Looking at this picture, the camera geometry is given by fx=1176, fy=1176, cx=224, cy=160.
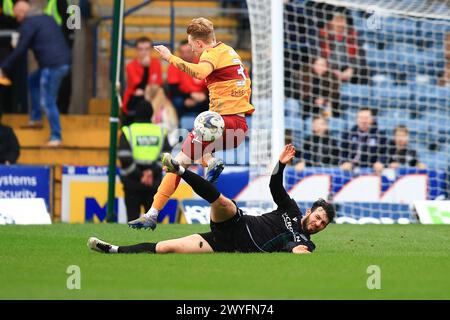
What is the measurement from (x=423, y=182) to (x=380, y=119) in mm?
2636

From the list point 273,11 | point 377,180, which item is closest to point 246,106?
point 273,11

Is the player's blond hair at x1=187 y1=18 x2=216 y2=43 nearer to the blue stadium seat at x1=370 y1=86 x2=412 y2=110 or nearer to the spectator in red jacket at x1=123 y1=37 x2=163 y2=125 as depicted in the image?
the spectator in red jacket at x1=123 y1=37 x2=163 y2=125

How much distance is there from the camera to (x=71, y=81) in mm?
23734

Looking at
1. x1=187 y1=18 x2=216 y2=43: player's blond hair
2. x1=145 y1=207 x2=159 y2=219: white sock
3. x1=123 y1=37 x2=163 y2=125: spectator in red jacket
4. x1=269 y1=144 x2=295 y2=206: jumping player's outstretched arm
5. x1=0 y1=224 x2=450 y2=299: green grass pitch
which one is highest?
x1=187 y1=18 x2=216 y2=43: player's blond hair

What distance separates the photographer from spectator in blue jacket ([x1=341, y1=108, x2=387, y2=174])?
20312 millimetres

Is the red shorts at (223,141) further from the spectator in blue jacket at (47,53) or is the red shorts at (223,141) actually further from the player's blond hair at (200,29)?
the spectator in blue jacket at (47,53)

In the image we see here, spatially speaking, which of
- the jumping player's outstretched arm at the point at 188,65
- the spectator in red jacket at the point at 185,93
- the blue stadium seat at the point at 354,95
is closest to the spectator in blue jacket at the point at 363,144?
the blue stadium seat at the point at 354,95

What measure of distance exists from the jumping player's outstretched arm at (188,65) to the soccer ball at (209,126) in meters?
0.45

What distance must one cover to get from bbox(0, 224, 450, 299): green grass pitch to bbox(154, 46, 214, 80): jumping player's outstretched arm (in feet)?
6.48

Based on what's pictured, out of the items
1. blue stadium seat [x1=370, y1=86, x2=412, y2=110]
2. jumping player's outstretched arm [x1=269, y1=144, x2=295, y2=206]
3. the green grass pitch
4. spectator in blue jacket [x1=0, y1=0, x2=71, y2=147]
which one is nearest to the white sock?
the green grass pitch

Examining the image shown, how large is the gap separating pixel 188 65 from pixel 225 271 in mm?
2709

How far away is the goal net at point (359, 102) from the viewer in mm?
19156
